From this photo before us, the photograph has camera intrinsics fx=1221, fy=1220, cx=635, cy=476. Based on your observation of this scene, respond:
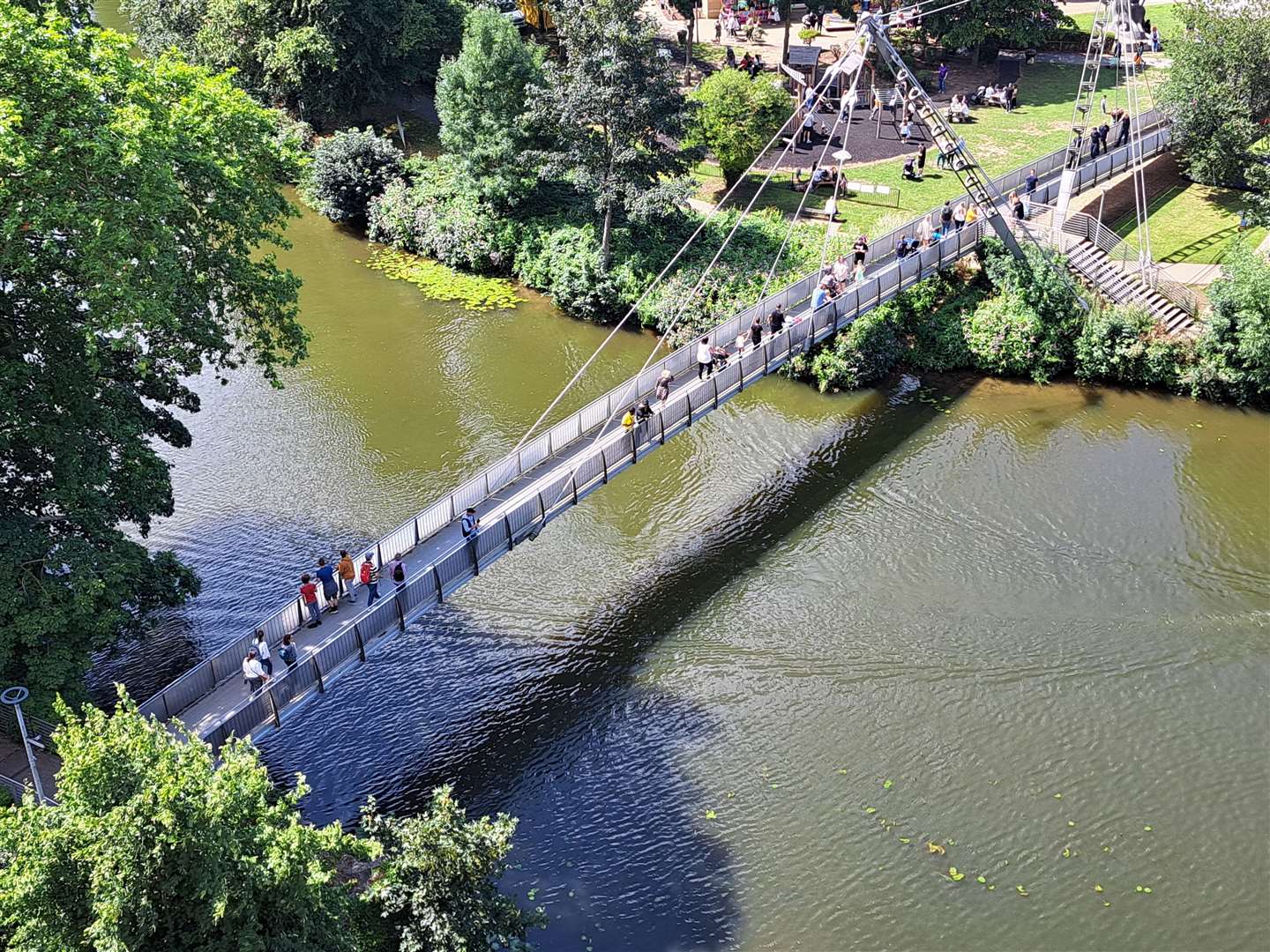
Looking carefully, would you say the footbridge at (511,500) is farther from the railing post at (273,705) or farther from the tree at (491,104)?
the tree at (491,104)

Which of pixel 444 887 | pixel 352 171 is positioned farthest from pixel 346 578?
pixel 352 171

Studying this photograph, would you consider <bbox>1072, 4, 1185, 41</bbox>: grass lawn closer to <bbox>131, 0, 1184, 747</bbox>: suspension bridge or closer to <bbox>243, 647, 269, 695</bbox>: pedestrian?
<bbox>131, 0, 1184, 747</bbox>: suspension bridge

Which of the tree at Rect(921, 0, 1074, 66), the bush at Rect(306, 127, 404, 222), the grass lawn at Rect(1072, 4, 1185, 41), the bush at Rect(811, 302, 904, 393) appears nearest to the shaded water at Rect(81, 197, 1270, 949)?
the bush at Rect(811, 302, 904, 393)

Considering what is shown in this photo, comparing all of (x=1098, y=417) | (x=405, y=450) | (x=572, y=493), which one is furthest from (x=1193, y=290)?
(x=405, y=450)

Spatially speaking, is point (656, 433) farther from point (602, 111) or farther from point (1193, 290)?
point (1193, 290)

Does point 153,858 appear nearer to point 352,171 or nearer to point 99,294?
point 99,294
